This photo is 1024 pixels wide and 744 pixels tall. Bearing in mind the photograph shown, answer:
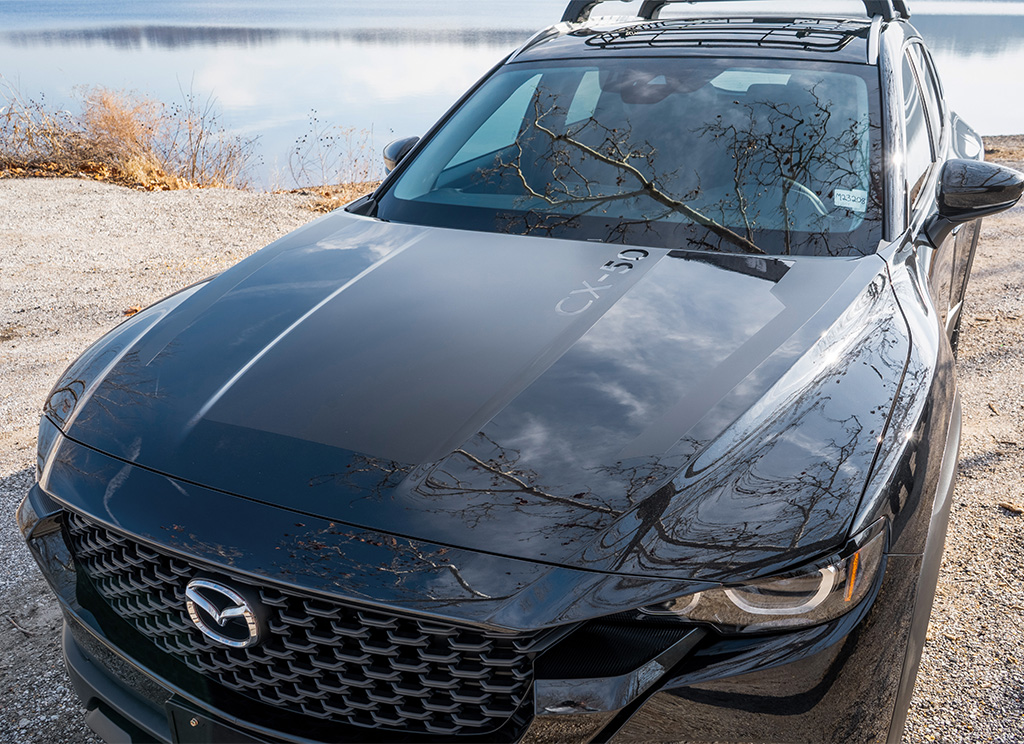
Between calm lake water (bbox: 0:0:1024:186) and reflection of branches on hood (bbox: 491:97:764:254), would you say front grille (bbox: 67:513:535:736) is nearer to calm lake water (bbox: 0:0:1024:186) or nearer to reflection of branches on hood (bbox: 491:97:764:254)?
reflection of branches on hood (bbox: 491:97:764:254)

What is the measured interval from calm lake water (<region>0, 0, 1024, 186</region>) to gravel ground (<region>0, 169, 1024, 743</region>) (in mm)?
2779

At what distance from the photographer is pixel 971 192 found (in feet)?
7.92

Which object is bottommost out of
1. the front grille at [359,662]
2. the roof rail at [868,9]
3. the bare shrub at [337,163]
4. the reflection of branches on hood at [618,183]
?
the bare shrub at [337,163]

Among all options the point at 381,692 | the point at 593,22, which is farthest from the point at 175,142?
the point at 381,692

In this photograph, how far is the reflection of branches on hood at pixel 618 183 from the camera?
2357 mm

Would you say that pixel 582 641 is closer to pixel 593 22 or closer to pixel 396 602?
pixel 396 602

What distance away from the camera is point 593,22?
3.52 metres

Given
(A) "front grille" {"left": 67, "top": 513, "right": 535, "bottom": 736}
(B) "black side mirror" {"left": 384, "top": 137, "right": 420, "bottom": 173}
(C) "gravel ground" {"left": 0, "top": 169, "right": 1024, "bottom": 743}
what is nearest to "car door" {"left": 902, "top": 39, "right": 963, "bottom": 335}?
(C) "gravel ground" {"left": 0, "top": 169, "right": 1024, "bottom": 743}

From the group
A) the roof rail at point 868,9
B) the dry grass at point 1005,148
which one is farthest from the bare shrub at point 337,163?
the dry grass at point 1005,148

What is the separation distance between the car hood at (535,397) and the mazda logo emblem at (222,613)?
18cm

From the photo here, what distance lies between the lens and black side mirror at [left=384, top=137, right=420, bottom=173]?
3334 millimetres

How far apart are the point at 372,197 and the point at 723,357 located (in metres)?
1.64

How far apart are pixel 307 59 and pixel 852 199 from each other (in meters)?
24.6

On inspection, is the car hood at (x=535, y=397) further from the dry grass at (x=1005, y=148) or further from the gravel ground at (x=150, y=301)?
the dry grass at (x=1005, y=148)
